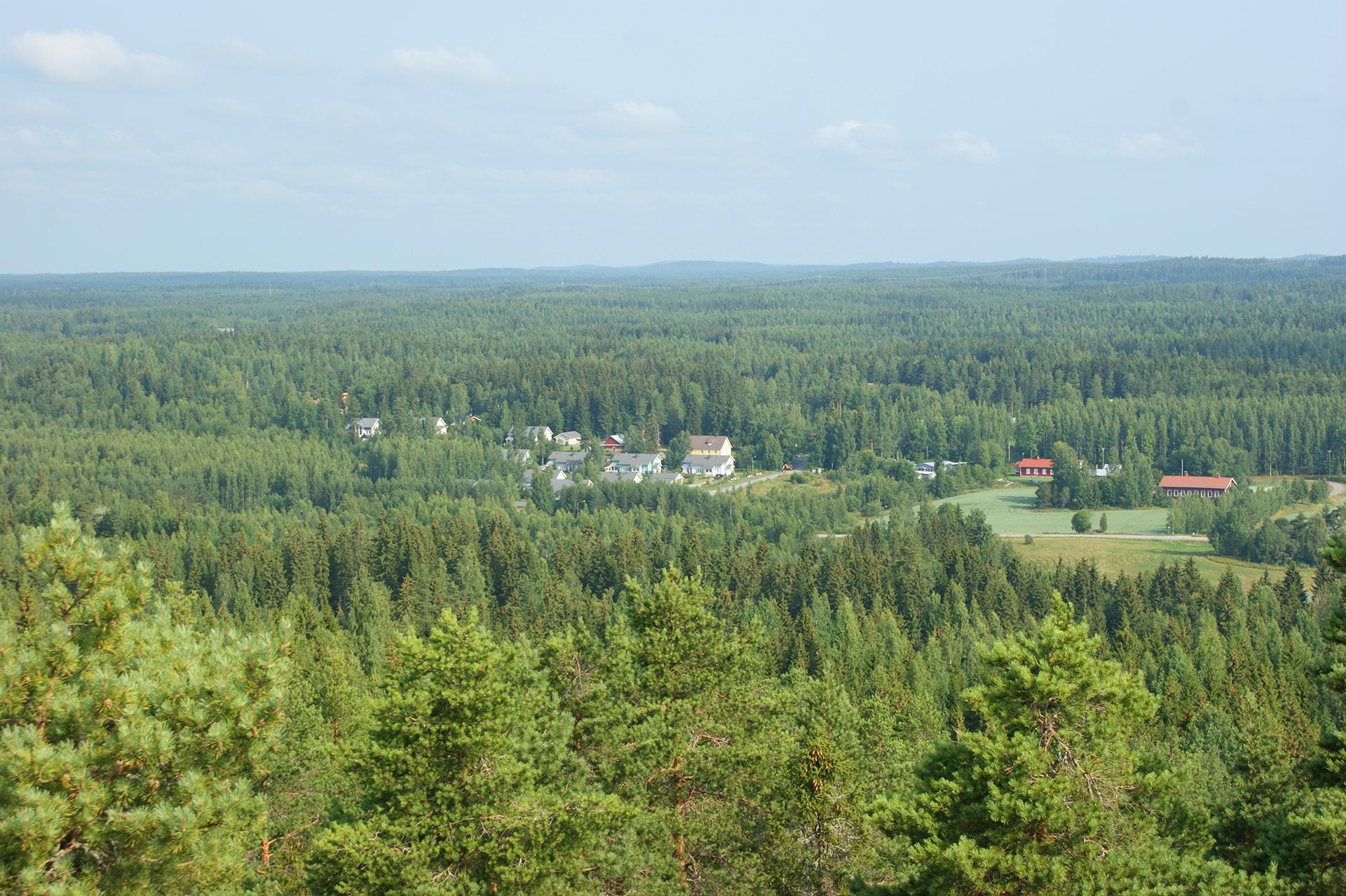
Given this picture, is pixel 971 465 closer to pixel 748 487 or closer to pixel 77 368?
pixel 748 487

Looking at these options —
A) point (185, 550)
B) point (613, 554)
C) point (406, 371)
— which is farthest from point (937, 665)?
point (406, 371)

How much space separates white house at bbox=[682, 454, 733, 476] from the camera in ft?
352

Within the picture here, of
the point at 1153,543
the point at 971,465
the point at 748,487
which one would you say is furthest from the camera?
the point at 971,465

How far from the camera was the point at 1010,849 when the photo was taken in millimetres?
14141

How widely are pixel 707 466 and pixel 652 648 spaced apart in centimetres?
8798

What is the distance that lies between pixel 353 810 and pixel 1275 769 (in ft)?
43.1

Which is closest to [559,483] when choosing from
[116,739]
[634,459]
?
[634,459]

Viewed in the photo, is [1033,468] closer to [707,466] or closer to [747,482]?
[747,482]

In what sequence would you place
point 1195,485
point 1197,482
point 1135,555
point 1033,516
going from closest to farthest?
point 1135,555 < point 1033,516 < point 1195,485 < point 1197,482

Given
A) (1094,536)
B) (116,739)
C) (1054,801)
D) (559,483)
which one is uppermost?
(116,739)

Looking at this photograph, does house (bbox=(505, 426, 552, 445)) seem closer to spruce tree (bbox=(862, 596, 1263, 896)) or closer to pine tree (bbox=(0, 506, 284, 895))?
spruce tree (bbox=(862, 596, 1263, 896))

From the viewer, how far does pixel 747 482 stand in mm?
103875

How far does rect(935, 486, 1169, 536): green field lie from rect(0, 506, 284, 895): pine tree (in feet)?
237

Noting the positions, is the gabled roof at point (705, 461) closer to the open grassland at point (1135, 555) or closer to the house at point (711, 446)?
the house at point (711, 446)
